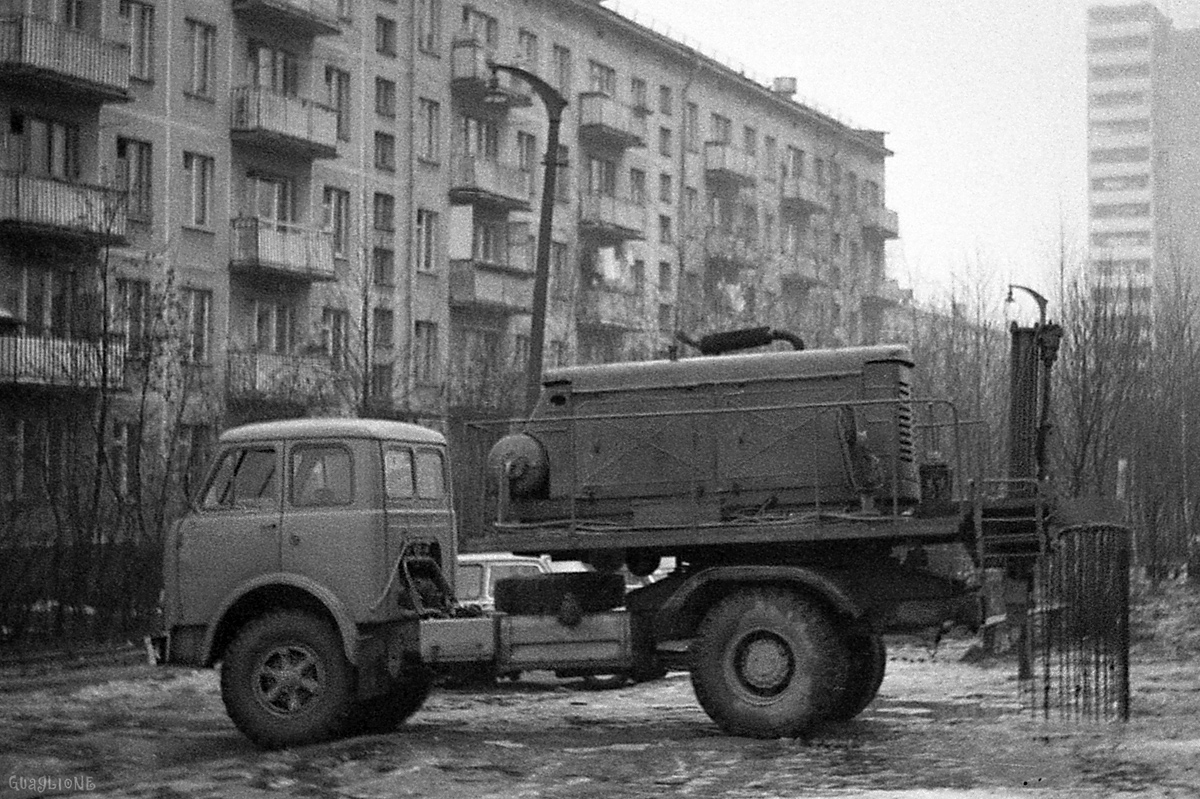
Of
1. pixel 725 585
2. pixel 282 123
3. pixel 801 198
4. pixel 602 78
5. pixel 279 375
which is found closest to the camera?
pixel 725 585

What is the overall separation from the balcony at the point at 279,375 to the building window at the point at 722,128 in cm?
3043

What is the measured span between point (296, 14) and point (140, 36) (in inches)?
187

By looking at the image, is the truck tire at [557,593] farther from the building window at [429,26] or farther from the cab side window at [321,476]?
the building window at [429,26]

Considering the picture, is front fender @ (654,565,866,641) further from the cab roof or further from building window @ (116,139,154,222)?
building window @ (116,139,154,222)

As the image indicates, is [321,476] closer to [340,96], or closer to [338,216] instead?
[338,216]

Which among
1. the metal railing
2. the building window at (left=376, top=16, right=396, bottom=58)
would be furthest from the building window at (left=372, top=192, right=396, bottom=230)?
the metal railing

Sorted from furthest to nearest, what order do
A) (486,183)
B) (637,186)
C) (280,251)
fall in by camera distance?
(637,186) → (486,183) → (280,251)

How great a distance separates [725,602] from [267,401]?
89.2 feet

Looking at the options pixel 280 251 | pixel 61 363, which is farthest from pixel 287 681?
pixel 280 251

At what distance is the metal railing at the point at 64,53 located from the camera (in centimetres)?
3959

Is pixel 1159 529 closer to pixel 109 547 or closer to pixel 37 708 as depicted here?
pixel 109 547

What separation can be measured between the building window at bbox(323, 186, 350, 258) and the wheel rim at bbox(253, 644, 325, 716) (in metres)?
35.3

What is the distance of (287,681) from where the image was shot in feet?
54.6

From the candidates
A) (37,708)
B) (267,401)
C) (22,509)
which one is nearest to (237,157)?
(267,401)
